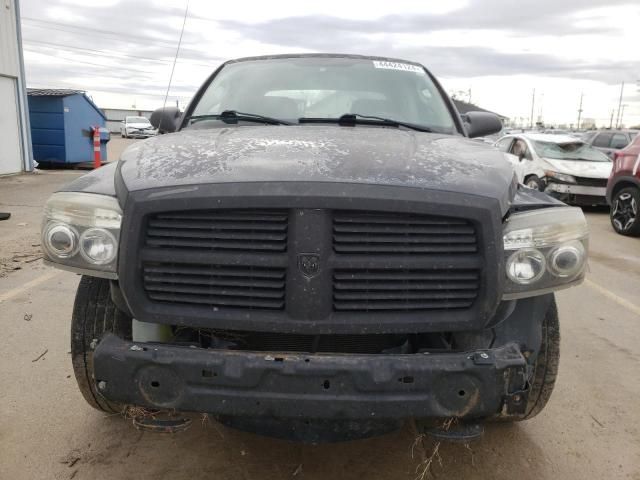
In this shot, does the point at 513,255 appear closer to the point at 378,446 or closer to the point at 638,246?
the point at 378,446

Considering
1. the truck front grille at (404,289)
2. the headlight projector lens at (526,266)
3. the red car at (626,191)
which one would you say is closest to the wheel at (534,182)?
the red car at (626,191)

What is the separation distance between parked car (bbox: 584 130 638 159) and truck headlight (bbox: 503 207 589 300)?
1540 centimetres

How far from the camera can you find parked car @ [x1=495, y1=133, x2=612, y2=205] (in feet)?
35.1

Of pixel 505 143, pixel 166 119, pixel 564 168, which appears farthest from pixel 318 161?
pixel 505 143

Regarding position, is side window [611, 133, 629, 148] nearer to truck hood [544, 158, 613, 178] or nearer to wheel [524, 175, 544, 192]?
truck hood [544, 158, 613, 178]

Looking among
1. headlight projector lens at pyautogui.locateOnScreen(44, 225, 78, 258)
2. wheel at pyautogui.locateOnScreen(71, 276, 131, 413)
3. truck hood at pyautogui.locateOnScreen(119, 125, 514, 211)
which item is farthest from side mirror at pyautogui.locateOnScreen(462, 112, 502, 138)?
headlight projector lens at pyautogui.locateOnScreen(44, 225, 78, 258)

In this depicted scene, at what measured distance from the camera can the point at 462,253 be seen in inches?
80.7

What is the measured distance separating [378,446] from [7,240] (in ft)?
19.3

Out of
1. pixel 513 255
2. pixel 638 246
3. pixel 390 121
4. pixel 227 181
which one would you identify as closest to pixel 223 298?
pixel 227 181

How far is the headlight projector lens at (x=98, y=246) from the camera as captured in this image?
2100mm

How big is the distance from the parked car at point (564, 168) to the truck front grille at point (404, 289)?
9026 mm

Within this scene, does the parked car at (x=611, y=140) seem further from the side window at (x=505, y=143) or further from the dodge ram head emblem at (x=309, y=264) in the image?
the dodge ram head emblem at (x=309, y=264)

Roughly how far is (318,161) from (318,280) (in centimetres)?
49

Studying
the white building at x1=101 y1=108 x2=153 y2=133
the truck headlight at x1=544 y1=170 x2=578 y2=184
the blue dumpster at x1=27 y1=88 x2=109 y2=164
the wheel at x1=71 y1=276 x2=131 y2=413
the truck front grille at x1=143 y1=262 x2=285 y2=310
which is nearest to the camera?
the truck front grille at x1=143 y1=262 x2=285 y2=310
